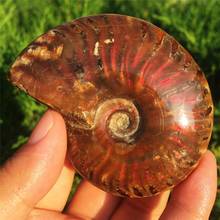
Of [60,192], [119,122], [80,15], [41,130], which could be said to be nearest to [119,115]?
[119,122]

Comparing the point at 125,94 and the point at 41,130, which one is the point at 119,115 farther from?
the point at 41,130

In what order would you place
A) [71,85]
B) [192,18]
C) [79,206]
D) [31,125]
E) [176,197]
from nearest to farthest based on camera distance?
[71,85]
[176,197]
[79,206]
[31,125]
[192,18]

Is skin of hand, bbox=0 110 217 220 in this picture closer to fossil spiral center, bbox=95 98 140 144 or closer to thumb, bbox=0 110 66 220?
thumb, bbox=0 110 66 220

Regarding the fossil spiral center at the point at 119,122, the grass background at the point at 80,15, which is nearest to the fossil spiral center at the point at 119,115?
the fossil spiral center at the point at 119,122

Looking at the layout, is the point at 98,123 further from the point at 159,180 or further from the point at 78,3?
the point at 78,3

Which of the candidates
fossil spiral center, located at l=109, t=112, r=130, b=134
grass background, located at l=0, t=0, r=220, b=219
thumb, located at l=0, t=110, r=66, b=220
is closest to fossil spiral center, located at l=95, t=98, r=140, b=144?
fossil spiral center, located at l=109, t=112, r=130, b=134

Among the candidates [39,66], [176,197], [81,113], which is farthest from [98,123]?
[176,197]
